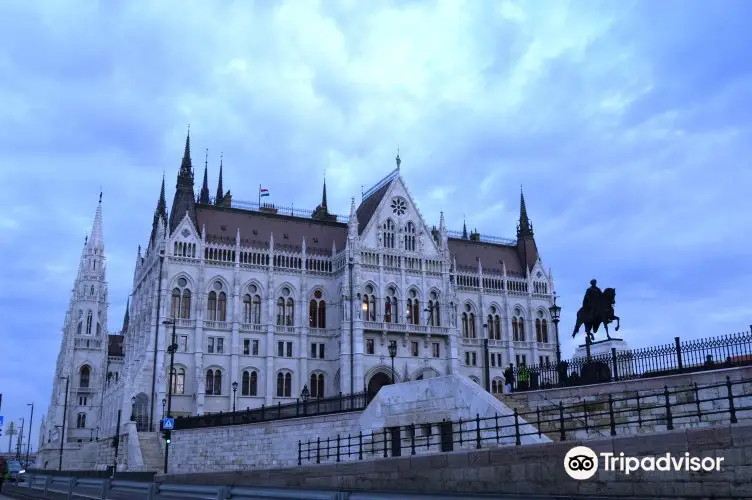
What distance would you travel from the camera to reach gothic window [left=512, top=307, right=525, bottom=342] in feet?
273

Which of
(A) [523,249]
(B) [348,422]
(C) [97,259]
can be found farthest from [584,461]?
(C) [97,259]

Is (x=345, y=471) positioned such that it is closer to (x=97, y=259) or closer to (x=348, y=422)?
(x=348, y=422)

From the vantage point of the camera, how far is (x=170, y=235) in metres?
68.0

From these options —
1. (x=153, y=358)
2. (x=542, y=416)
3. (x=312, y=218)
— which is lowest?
(x=542, y=416)

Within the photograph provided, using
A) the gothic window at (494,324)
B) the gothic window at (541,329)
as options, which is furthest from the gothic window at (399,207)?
the gothic window at (541,329)

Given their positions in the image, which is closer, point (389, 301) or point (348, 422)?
point (348, 422)

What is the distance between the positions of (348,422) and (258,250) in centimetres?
3588

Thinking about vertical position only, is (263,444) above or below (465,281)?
below

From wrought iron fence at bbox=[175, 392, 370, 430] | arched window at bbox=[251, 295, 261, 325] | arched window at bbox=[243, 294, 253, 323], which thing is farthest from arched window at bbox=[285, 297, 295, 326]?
wrought iron fence at bbox=[175, 392, 370, 430]

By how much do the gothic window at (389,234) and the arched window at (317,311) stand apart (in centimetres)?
858

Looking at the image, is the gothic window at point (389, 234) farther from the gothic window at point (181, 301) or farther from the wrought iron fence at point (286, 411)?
the wrought iron fence at point (286, 411)

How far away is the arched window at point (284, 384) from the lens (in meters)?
68.9

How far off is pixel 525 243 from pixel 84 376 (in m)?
61.1

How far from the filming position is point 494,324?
82.1 m
